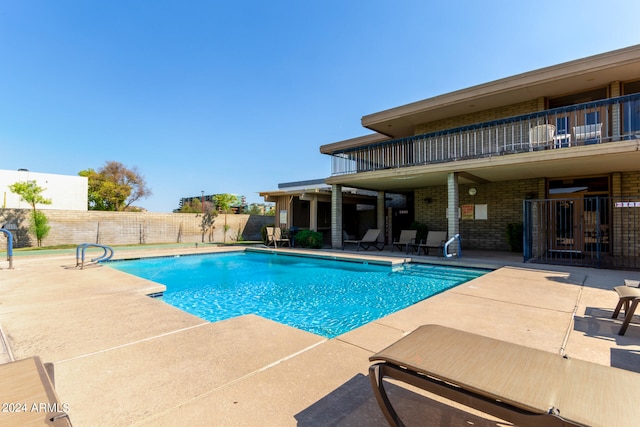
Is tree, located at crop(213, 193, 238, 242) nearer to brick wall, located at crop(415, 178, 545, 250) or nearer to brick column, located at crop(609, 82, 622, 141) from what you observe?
brick wall, located at crop(415, 178, 545, 250)

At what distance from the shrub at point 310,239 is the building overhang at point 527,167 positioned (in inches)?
114

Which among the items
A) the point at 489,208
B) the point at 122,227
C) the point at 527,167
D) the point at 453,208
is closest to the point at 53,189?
the point at 122,227

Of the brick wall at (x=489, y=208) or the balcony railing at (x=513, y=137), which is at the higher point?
the balcony railing at (x=513, y=137)

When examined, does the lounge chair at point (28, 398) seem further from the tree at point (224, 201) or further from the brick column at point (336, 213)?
the tree at point (224, 201)

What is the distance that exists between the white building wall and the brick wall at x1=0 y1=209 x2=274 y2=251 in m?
8.19

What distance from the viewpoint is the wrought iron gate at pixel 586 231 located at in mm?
8344

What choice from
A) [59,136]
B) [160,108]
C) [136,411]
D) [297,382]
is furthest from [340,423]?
[59,136]

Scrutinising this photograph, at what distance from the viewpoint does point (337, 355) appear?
8.50ft

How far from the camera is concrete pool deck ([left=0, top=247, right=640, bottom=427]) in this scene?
1823 mm

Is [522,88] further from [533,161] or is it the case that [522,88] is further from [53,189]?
[53,189]

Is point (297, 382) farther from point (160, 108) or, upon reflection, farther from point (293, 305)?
point (160, 108)

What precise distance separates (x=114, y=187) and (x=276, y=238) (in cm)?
1941

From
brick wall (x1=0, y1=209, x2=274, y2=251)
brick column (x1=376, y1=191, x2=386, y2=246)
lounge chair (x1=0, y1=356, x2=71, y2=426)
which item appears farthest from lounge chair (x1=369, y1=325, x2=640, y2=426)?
brick wall (x1=0, y1=209, x2=274, y2=251)

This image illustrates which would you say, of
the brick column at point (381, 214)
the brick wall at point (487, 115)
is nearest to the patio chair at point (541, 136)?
the brick wall at point (487, 115)
